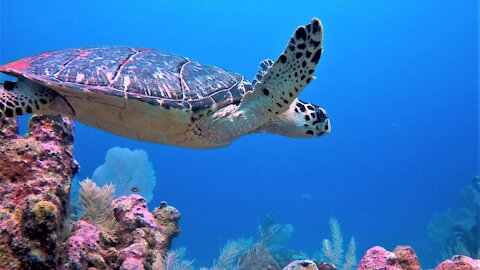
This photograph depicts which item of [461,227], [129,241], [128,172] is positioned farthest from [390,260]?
[461,227]

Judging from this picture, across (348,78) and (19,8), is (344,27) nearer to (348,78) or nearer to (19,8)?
(348,78)

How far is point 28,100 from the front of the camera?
347 centimetres

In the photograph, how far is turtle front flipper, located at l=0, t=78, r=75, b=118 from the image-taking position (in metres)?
3.39

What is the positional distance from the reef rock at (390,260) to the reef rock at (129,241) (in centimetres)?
183

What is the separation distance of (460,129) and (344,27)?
24.7m

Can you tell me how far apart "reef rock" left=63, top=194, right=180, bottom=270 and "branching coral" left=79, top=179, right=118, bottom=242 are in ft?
0.32

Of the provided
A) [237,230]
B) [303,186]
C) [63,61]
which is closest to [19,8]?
[237,230]

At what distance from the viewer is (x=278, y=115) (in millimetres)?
4242

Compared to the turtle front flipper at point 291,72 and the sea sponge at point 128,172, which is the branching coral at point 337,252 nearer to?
the turtle front flipper at point 291,72

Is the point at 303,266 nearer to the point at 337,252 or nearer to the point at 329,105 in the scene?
the point at 337,252

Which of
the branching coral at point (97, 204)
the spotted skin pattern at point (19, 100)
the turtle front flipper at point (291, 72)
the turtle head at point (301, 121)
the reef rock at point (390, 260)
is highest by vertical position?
the turtle head at point (301, 121)

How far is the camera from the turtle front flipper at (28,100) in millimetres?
3393

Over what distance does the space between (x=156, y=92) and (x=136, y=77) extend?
0.26 m

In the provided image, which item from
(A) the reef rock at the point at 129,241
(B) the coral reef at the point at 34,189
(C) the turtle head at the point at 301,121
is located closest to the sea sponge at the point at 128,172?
(A) the reef rock at the point at 129,241
